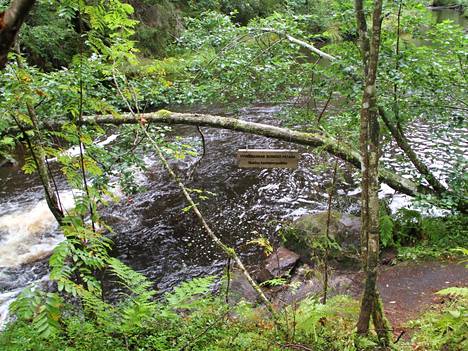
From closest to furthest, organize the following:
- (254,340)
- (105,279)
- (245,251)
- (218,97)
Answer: (254,340), (105,279), (245,251), (218,97)

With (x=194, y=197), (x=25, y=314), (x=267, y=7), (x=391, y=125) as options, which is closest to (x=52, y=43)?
(x=194, y=197)

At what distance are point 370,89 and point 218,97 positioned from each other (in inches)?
194

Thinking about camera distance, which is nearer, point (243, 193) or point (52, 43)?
point (243, 193)

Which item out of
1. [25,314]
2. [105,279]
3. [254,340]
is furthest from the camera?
[105,279]

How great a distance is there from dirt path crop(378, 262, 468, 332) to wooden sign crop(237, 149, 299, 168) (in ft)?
7.25

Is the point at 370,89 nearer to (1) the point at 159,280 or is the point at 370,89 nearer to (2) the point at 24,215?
(1) the point at 159,280

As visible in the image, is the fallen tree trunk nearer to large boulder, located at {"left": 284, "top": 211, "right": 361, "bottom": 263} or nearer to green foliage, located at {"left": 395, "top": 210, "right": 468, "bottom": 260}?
green foliage, located at {"left": 395, "top": 210, "right": 468, "bottom": 260}

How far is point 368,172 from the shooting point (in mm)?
3299

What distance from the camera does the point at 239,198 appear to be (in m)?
9.02

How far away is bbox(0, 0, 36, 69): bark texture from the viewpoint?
Answer: 5.89 feet

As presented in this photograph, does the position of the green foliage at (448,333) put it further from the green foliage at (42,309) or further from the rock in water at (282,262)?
the green foliage at (42,309)

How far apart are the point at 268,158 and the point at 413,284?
2819 mm

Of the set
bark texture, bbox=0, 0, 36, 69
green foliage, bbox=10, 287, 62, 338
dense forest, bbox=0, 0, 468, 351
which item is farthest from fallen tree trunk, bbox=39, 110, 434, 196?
bark texture, bbox=0, 0, 36, 69

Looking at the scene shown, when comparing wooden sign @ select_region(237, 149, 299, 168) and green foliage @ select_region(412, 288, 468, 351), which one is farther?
wooden sign @ select_region(237, 149, 299, 168)
